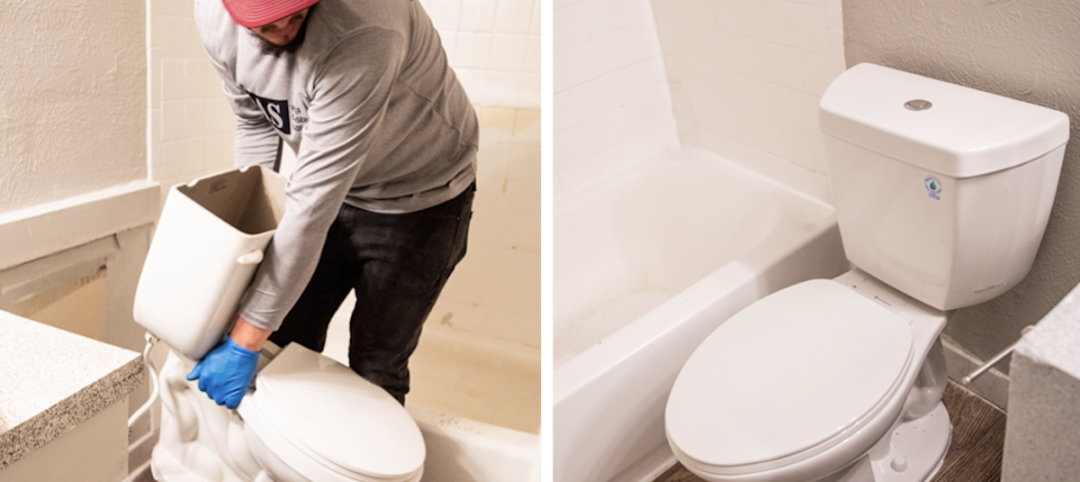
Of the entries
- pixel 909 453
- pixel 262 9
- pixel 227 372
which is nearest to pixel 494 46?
pixel 262 9

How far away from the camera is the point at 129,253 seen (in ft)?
4.20

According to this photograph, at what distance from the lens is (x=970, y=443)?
4.41ft

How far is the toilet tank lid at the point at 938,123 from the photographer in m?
1.00

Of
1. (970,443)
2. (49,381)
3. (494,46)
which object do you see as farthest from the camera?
(494,46)

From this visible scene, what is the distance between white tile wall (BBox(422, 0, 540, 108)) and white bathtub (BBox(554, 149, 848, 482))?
38cm

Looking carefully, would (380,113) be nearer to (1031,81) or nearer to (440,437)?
(440,437)

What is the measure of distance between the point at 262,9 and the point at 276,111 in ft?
0.73

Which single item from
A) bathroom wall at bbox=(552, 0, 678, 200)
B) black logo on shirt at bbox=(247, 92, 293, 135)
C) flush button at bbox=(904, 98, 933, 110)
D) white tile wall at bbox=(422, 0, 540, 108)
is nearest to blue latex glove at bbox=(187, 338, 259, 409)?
black logo on shirt at bbox=(247, 92, 293, 135)

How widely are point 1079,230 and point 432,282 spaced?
107cm

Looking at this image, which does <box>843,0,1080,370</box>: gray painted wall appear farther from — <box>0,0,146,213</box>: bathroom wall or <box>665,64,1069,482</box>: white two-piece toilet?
<box>0,0,146,213</box>: bathroom wall

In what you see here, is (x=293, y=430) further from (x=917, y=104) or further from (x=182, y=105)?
(x=917, y=104)

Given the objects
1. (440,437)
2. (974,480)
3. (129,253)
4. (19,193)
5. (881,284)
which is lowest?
(974,480)

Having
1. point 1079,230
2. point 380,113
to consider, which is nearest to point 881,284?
point 1079,230

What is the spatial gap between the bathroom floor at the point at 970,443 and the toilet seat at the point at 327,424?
598 millimetres
